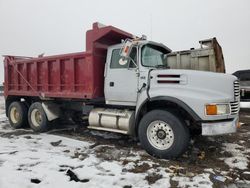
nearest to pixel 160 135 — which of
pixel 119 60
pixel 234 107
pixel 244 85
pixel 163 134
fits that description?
pixel 163 134

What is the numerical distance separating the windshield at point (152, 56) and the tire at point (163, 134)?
1.29 m

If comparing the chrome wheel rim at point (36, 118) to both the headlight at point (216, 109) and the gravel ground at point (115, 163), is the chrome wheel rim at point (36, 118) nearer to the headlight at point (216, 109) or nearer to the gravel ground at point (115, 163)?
the gravel ground at point (115, 163)

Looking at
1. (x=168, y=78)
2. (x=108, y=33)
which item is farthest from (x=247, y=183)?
(x=108, y=33)

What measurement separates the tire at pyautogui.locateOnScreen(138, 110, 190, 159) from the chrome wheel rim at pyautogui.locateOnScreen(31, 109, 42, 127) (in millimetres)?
4078

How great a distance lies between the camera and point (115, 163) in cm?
459

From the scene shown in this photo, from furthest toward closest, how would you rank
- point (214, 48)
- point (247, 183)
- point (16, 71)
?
point (16, 71) → point (214, 48) → point (247, 183)

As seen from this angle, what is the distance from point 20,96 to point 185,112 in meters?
6.22

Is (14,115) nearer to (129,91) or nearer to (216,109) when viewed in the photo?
(129,91)

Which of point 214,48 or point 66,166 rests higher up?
point 214,48

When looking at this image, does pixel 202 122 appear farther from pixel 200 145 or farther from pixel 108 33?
pixel 108 33

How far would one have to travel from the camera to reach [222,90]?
4625 millimetres

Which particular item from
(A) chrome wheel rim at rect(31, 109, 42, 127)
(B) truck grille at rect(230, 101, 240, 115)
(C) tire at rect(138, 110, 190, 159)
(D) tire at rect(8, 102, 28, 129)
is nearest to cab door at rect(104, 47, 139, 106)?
(C) tire at rect(138, 110, 190, 159)

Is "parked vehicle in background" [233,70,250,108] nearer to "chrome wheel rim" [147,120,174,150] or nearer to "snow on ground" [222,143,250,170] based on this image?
"snow on ground" [222,143,250,170]

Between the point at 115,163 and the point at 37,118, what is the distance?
4.29 meters
